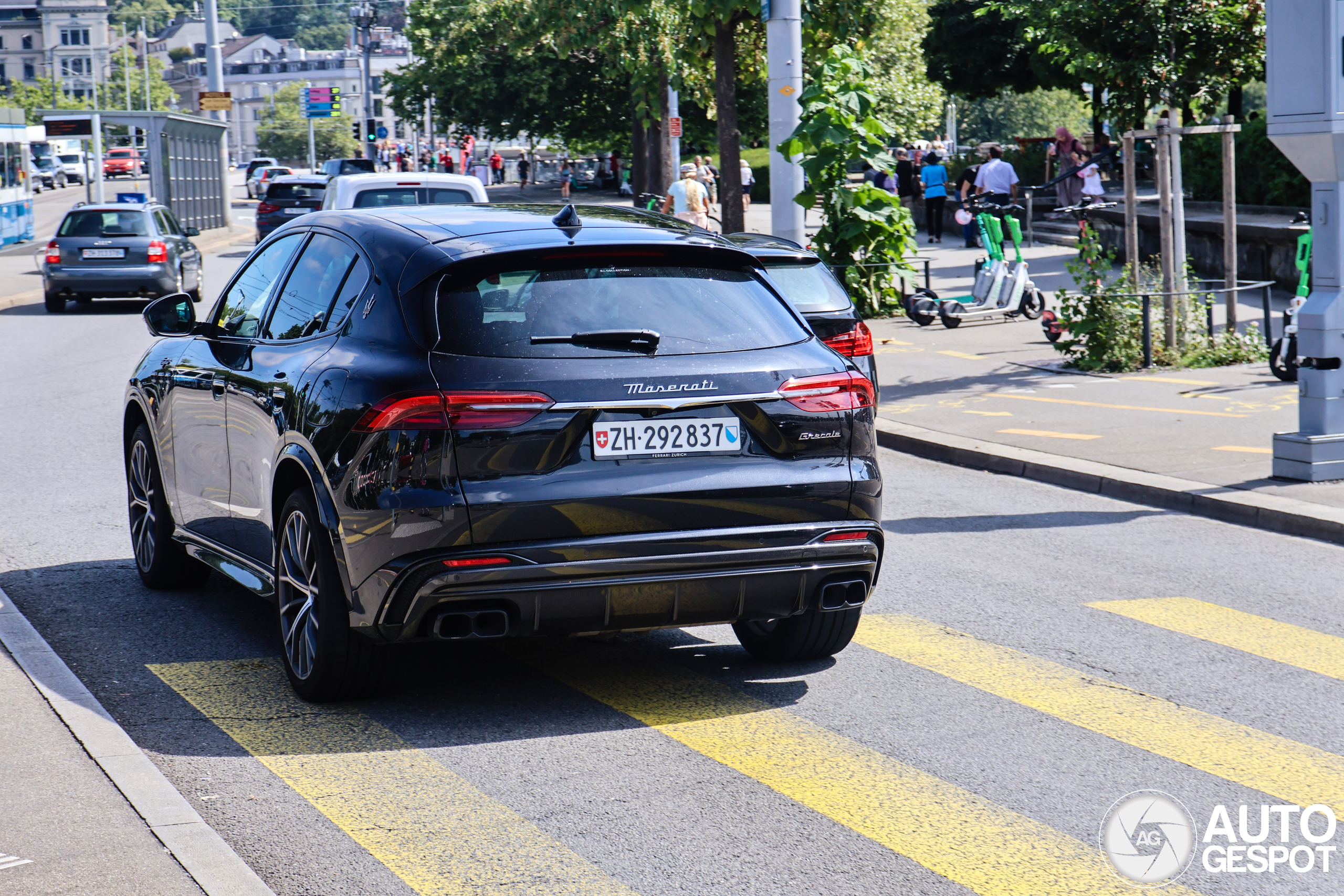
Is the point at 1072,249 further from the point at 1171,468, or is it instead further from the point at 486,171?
the point at 486,171

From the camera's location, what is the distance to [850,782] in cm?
466

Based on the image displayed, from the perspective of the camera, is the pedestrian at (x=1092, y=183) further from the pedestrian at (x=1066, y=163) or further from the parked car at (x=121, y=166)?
the parked car at (x=121, y=166)

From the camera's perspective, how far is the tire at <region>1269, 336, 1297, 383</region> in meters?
13.2

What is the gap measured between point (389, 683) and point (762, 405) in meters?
1.60

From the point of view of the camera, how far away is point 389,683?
5.49m

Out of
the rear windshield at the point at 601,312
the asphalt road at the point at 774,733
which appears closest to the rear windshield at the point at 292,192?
the asphalt road at the point at 774,733

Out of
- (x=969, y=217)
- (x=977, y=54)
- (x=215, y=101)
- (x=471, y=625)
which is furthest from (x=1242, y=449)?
(x=215, y=101)

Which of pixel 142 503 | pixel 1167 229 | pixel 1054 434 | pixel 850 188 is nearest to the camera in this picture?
pixel 142 503

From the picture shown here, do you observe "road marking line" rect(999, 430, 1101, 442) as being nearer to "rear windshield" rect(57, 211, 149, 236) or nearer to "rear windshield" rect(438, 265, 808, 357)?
"rear windshield" rect(438, 265, 808, 357)

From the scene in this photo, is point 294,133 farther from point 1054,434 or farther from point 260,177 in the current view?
point 1054,434

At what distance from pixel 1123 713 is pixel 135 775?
3.14 metres

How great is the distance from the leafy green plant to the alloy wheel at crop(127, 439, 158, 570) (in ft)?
36.2

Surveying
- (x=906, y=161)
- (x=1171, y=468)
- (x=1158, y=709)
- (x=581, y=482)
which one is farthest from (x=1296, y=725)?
(x=906, y=161)

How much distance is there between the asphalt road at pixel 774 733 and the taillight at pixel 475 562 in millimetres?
596
